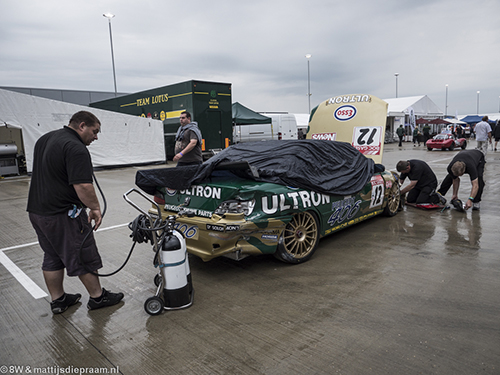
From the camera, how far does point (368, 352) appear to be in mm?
2486

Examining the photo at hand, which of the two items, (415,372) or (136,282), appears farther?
(136,282)

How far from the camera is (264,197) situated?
3730 mm

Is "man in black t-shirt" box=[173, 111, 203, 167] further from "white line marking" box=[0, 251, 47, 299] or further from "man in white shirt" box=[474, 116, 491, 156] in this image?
"man in white shirt" box=[474, 116, 491, 156]

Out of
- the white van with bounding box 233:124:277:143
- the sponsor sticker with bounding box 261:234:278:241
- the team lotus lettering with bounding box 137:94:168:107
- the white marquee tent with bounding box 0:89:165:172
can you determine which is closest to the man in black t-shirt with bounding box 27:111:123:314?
the sponsor sticker with bounding box 261:234:278:241

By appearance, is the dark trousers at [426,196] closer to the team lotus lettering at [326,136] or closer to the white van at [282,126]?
the team lotus lettering at [326,136]

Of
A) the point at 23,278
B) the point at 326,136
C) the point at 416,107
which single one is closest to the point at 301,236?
the point at 23,278

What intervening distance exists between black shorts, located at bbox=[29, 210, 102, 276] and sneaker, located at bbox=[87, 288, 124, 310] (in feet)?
0.99

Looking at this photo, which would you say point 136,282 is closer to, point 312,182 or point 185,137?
point 312,182

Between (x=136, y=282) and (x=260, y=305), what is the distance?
1.46 metres

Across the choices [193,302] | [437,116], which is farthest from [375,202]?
[437,116]

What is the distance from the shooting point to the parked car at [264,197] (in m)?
3.66

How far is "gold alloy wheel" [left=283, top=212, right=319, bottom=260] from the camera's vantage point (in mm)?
4098

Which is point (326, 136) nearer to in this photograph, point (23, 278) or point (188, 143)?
point (188, 143)

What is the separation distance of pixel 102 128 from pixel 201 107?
4.24m
